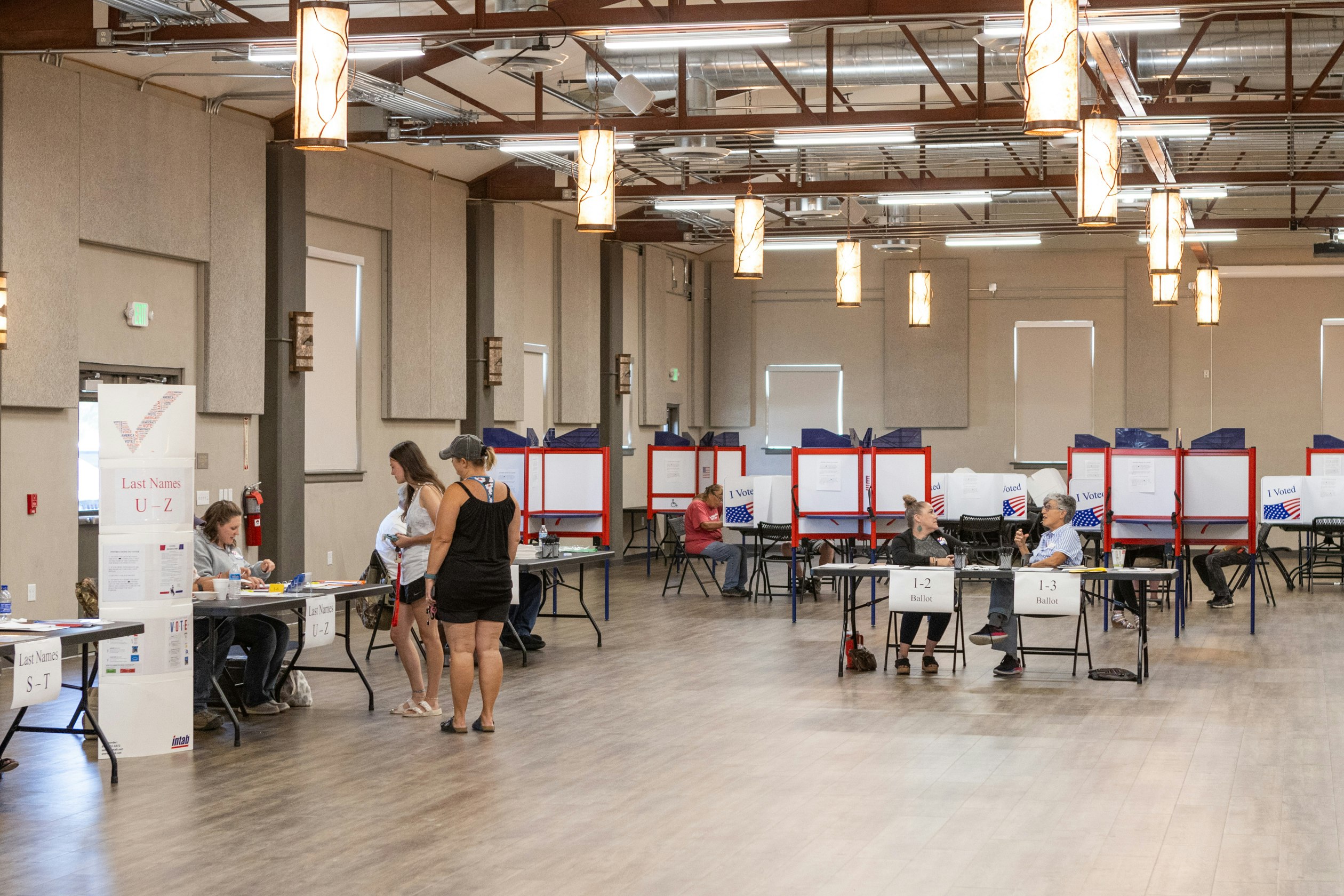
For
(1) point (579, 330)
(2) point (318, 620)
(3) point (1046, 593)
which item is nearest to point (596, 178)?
(2) point (318, 620)

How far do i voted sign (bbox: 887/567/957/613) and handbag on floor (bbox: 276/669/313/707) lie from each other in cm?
337

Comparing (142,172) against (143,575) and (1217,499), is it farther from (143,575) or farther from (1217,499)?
(1217,499)

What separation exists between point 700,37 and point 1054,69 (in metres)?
2.50

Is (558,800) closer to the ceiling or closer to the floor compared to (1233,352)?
closer to the floor

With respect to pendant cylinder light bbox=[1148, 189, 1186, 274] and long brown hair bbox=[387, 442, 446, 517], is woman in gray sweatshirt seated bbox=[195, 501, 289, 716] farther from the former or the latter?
pendant cylinder light bbox=[1148, 189, 1186, 274]

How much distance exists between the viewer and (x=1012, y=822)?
5.22 metres

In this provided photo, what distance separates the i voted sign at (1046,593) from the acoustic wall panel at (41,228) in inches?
241

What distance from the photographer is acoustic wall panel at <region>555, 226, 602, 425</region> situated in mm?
16859

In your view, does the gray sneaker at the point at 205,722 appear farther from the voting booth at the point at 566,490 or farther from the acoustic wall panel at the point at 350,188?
the acoustic wall panel at the point at 350,188

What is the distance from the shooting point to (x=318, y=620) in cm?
701

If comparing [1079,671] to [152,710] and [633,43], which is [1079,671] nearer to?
[633,43]

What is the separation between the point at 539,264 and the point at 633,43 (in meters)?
8.58

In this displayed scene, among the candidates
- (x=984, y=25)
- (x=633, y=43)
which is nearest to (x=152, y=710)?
(x=633, y=43)

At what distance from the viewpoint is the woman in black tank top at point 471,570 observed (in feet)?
21.6
